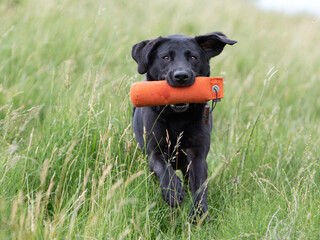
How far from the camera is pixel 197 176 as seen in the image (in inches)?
136

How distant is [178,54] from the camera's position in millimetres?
3605

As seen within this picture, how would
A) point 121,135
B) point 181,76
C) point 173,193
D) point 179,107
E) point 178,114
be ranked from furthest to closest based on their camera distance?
point 121,135 → point 178,114 → point 179,107 → point 181,76 → point 173,193

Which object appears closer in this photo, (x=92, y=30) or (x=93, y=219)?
(x=93, y=219)

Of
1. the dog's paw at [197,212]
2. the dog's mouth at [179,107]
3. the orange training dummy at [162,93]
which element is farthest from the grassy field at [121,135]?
the dog's mouth at [179,107]

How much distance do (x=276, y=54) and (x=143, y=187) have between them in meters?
5.42

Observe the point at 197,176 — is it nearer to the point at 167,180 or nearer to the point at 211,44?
the point at 167,180

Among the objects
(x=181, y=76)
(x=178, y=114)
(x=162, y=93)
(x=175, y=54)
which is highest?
(x=175, y=54)

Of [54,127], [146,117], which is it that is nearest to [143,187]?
[146,117]

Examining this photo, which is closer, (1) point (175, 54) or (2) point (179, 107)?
(2) point (179, 107)

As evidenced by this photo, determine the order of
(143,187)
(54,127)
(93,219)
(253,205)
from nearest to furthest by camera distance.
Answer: (93,219)
(253,205)
(143,187)
(54,127)

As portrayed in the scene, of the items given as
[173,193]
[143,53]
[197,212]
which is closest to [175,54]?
[143,53]

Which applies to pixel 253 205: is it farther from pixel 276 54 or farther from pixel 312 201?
pixel 276 54

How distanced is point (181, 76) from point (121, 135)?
80cm

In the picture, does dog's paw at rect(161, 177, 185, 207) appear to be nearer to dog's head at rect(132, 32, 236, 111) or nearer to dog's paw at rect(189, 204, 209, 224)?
dog's paw at rect(189, 204, 209, 224)
